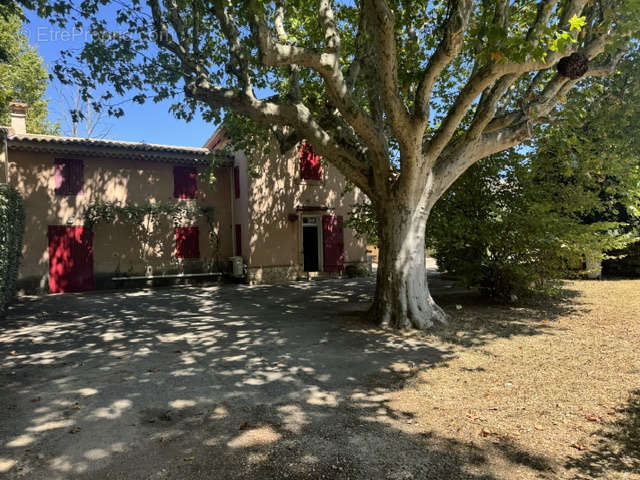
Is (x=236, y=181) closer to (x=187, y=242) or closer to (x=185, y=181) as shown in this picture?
(x=185, y=181)

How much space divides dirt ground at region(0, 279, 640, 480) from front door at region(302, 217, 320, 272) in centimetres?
944

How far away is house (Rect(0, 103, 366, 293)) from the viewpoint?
45.1 feet

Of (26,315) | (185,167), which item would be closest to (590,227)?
(26,315)

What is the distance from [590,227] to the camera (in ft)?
25.1

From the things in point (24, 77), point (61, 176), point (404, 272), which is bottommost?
point (404, 272)

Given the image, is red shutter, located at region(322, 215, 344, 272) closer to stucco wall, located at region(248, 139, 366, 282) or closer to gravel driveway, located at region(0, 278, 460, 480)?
stucco wall, located at region(248, 139, 366, 282)

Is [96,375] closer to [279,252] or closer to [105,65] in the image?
[105,65]

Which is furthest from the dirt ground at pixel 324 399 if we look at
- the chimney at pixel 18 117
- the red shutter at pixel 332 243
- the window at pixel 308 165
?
the chimney at pixel 18 117

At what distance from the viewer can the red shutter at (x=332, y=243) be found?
1686 cm

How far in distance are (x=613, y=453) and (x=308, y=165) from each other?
14850 mm

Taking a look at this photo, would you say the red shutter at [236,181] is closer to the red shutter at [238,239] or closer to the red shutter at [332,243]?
the red shutter at [238,239]

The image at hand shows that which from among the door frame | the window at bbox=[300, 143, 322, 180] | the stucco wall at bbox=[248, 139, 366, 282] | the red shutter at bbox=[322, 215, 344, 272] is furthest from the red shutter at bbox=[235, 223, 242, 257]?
the red shutter at bbox=[322, 215, 344, 272]

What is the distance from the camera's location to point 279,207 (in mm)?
16141

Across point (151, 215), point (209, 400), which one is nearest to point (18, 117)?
point (151, 215)
